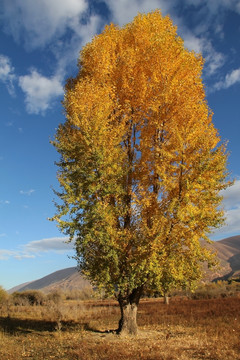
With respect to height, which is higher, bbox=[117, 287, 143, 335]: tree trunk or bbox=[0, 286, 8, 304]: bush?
bbox=[0, 286, 8, 304]: bush

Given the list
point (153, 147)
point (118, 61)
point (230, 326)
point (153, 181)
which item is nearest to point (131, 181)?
point (153, 181)

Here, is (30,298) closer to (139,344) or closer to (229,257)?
(139,344)

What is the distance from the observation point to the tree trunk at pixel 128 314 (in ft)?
42.8

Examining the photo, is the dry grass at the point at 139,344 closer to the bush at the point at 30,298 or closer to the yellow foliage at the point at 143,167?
the yellow foliage at the point at 143,167

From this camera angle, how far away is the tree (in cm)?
1136

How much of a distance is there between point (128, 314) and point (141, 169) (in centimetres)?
664

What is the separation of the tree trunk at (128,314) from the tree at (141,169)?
0.04 meters

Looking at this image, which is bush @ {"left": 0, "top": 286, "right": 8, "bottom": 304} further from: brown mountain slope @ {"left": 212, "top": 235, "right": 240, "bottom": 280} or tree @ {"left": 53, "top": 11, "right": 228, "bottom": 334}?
brown mountain slope @ {"left": 212, "top": 235, "right": 240, "bottom": 280}

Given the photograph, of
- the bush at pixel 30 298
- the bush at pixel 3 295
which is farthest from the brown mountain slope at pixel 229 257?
the bush at pixel 3 295

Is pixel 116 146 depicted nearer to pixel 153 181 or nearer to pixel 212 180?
pixel 153 181

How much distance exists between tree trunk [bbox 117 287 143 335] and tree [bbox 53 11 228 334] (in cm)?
4

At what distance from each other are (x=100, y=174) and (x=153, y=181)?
9.26 feet

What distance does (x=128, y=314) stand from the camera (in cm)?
1326

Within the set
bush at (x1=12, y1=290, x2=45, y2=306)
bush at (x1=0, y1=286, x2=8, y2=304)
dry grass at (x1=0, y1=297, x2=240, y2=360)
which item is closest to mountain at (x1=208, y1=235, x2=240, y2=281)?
bush at (x1=12, y1=290, x2=45, y2=306)
